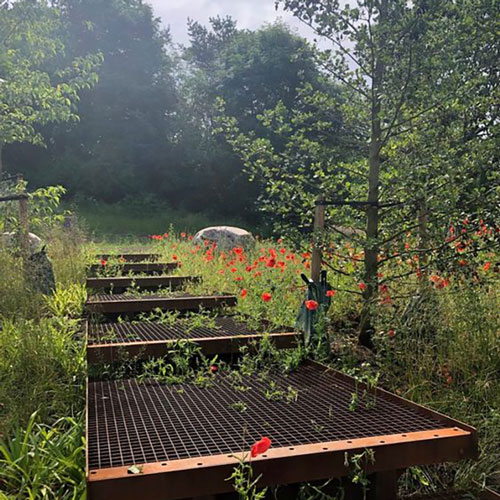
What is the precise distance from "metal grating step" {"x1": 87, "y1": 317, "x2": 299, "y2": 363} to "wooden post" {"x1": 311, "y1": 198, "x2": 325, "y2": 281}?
1.55 feet

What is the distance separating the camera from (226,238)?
30.3 feet

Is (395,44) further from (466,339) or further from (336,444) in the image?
(336,444)

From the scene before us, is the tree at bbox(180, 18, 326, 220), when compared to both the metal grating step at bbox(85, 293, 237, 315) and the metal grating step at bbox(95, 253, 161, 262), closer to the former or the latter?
the metal grating step at bbox(95, 253, 161, 262)

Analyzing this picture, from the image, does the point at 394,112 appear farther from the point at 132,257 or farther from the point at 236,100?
the point at 236,100

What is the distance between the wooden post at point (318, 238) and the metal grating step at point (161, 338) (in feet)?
1.55

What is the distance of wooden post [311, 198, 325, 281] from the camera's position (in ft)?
12.0

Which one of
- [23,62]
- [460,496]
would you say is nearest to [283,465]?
[460,496]

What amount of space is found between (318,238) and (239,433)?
1.80 metres

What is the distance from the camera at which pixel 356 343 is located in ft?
12.2

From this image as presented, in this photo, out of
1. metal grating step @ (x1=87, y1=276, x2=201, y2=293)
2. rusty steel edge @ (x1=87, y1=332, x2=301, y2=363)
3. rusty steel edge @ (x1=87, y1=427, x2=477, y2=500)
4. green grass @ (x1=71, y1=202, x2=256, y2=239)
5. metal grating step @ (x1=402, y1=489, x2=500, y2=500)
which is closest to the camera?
rusty steel edge @ (x1=87, y1=427, x2=477, y2=500)

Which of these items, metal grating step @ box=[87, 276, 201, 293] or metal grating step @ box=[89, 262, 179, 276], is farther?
metal grating step @ box=[89, 262, 179, 276]

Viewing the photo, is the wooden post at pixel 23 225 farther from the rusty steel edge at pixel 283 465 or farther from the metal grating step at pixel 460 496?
the metal grating step at pixel 460 496

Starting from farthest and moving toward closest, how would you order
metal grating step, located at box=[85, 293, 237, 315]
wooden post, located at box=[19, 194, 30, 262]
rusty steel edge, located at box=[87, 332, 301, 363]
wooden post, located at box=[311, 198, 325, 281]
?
1. wooden post, located at box=[19, 194, 30, 262]
2. metal grating step, located at box=[85, 293, 237, 315]
3. wooden post, located at box=[311, 198, 325, 281]
4. rusty steel edge, located at box=[87, 332, 301, 363]

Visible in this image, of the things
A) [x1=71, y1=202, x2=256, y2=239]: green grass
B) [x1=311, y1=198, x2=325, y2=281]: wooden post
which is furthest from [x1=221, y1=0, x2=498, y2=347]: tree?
[x1=71, y1=202, x2=256, y2=239]: green grass
